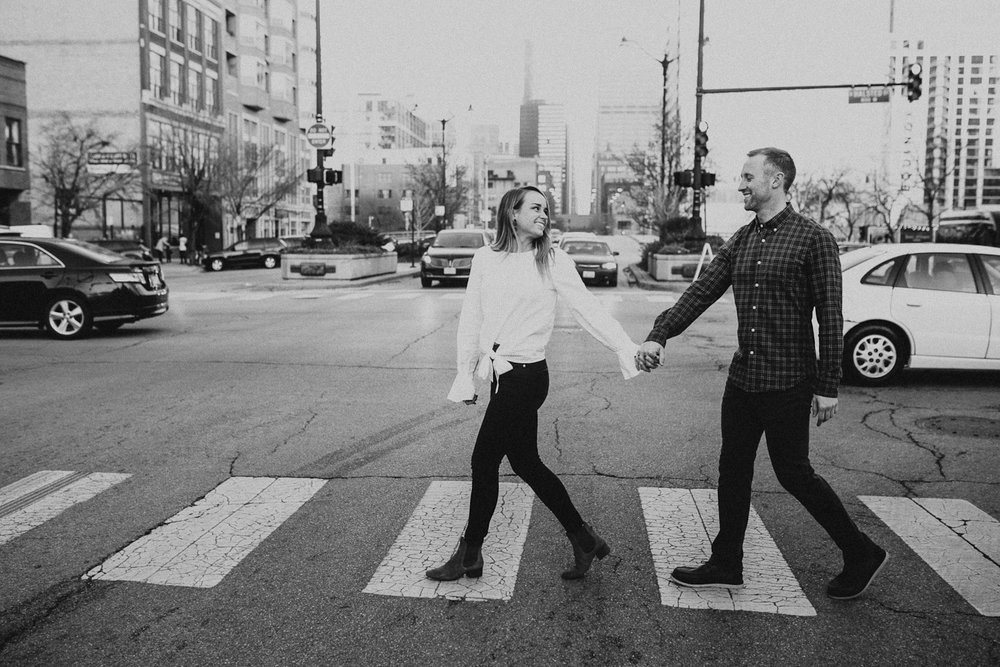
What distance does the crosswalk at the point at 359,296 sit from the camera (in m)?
22.0

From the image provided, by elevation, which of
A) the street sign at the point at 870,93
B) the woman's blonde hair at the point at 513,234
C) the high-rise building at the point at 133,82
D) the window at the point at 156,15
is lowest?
the woman's blonde hair at the point at 513,234

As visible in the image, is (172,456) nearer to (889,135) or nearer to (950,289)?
(950,289)

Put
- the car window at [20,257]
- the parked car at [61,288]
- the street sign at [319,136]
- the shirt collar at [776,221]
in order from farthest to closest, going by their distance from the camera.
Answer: the street sign at [319,136] < the car window at [20,257] < the parked car at [61,288] < the shirt collar at [776,221]

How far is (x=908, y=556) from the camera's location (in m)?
4.64

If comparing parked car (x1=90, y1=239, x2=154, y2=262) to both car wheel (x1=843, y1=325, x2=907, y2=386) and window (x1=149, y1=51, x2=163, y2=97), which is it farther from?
car wheel (x1=843, y1=325, x2=907, y2=386)

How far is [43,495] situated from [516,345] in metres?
3.41

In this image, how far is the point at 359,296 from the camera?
22984mm

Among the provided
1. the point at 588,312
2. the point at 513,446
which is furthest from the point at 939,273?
the point at 513,446

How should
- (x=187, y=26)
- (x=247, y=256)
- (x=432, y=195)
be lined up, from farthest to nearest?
(x=432, y=195), (x=187, y=26), (x=247, y=256)

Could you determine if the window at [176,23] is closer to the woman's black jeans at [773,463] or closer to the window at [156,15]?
the window at [156,15]

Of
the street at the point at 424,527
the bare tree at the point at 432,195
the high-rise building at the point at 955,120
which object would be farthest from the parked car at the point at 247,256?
the high-rise building at the point at 955,120

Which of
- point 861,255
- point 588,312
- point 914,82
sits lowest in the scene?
point 588,312

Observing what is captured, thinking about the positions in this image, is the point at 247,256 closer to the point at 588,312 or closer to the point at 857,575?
the point at 588,312

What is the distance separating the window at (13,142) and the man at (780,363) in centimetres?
4362
